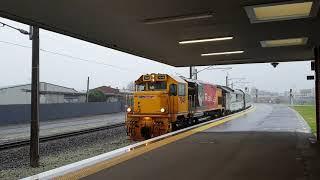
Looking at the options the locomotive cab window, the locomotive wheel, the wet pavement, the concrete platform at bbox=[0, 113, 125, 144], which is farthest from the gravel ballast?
the wet pavement

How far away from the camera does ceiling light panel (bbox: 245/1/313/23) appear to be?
31.8 feet

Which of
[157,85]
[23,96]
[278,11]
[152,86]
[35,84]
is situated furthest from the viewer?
[23,96]

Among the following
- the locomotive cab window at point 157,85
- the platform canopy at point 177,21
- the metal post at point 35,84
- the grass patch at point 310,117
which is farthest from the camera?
the grass patch at point 310,117

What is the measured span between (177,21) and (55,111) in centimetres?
3808

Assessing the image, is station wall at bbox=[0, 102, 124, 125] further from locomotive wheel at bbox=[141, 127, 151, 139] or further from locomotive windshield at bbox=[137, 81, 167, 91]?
locomotive wheel at bbox=[141, 127, 151, 139]

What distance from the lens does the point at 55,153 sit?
1788cm

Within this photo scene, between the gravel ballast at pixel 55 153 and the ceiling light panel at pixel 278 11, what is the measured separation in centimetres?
860

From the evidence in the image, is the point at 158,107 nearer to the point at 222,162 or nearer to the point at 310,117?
the point at 222,162

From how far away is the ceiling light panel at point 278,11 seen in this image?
9.70m

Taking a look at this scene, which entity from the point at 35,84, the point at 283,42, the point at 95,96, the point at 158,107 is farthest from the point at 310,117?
the point at 95,96

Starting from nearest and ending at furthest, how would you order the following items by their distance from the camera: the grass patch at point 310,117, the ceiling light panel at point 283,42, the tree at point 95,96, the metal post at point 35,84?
the ceiling light panel at point 283,42
the metal post at point 35,84
the grass patch at point 310,117
the tree at point 95,96

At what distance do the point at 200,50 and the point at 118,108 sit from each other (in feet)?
153

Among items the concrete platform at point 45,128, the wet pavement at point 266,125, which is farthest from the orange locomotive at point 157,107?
the concrete platform at point 45,128

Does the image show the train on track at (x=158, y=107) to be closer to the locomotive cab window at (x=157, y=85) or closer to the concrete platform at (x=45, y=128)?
the locomotive cab window at (x=157, y=85)
